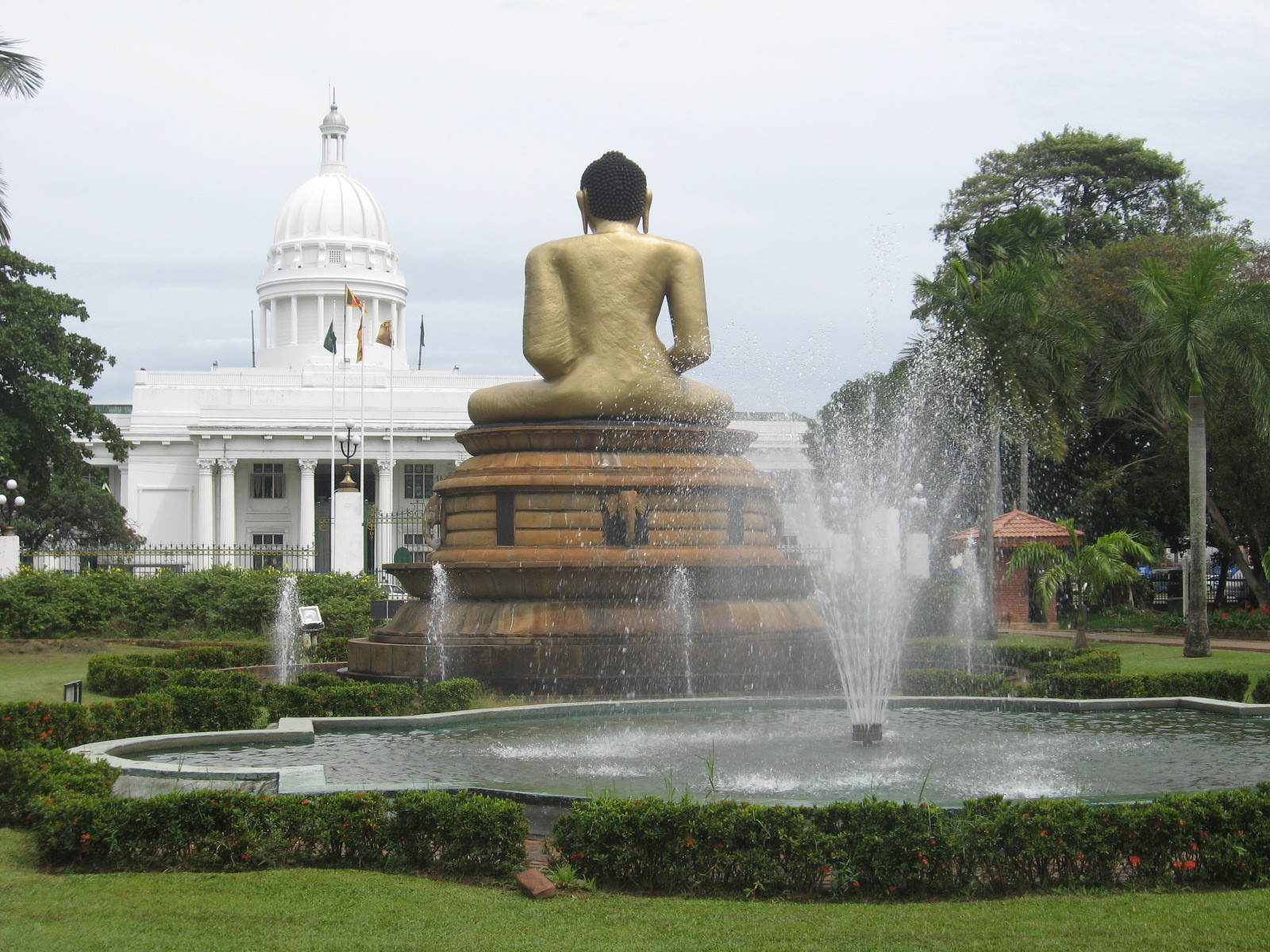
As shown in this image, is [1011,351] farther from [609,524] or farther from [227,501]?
[227,501]

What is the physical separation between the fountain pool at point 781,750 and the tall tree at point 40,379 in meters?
20.7

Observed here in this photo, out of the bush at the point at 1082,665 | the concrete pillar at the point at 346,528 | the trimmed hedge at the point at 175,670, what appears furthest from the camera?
the concrete pillar at the point at 346,528

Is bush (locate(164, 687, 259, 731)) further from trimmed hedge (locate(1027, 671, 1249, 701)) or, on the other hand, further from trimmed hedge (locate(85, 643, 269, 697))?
trimmed hedge (locate(1027, 671, 1249, 701))

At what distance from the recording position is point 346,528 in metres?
30.9

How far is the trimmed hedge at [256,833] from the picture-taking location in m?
A: 7.20

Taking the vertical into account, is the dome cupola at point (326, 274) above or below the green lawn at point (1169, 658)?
above

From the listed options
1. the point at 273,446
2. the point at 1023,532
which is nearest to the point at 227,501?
the point at 273,446

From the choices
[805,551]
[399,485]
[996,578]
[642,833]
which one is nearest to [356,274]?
[399,485]

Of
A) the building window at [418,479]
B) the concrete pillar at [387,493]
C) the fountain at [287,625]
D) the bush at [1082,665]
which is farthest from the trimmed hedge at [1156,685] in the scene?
the building window at [418,479]

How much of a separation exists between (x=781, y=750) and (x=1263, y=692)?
249 inches

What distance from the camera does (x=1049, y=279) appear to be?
26453 mm

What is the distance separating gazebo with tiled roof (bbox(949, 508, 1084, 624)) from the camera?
30828mm

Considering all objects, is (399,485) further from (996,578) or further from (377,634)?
(377,634)

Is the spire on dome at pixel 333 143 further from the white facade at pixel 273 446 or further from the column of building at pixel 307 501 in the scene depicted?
the column of building at pixel 307 501
